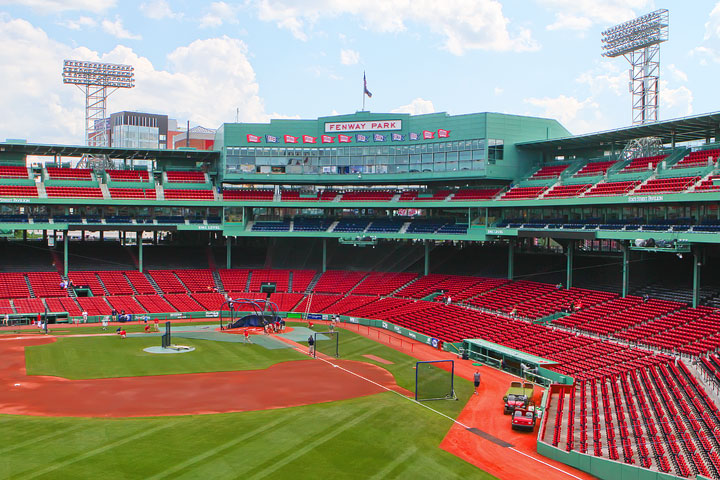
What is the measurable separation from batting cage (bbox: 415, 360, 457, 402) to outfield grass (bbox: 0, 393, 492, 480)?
318 centimetres

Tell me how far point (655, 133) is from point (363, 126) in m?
32.0

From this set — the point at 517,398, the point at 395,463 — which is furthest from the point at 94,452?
the point at 517,398

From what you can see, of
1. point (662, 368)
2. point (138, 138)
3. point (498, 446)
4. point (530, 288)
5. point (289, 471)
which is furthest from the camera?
point (138, 138)

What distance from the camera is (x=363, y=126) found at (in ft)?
231

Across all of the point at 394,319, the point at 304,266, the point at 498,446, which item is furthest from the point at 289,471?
the point at 304,266

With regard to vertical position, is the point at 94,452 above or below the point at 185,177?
below

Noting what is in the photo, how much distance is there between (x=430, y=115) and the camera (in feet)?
223

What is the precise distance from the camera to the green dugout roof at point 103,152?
226ft

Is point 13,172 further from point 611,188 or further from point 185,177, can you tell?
point 611,188

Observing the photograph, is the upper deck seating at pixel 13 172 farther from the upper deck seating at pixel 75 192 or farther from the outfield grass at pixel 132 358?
the outfield grass at pixel 132 358

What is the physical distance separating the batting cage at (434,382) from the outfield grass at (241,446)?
3.18 m

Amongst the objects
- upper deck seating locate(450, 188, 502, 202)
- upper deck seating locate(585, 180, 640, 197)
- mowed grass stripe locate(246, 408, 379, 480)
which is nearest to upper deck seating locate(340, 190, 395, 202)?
upper deck seating locate(450, 188, 502, 202)

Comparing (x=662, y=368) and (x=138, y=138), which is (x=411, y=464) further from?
(x=138, y=138)

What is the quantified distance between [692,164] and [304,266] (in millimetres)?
43834
